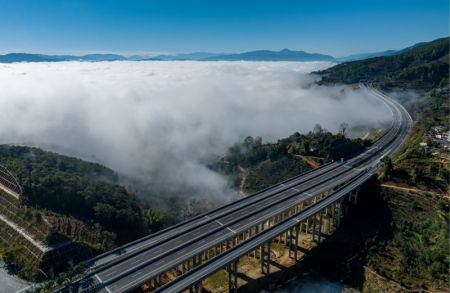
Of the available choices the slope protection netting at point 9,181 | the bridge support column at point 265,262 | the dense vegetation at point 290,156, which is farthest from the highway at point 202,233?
the slope protection netting at point 9,181

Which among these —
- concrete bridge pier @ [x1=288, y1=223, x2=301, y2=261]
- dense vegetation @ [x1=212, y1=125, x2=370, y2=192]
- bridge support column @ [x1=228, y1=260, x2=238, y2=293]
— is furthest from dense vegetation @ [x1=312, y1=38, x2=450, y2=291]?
bridge support column @ [x1=228, y1=260, x2=238, y2=293]

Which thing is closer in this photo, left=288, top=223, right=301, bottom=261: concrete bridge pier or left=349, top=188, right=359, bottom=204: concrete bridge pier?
left=288, top=223, right=301, bottom=261: concrete bridge pier

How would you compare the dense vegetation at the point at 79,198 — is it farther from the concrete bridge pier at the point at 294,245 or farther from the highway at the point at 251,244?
the concrete bridge pier at the point at 294,245

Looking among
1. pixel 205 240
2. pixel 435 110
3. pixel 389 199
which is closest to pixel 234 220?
pixel 205 240

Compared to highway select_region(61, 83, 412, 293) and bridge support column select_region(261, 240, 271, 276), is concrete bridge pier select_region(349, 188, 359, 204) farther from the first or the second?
bridge support column select_region(261, 240, 271, 276)

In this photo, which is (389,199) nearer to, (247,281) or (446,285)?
(446,285)

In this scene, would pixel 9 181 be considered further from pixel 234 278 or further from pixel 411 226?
pixel 411 226

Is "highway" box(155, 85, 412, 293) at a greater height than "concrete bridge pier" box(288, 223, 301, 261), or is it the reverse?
"highway" box(155, 85, 412, 293)

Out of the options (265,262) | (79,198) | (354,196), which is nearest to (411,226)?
(354,196)
